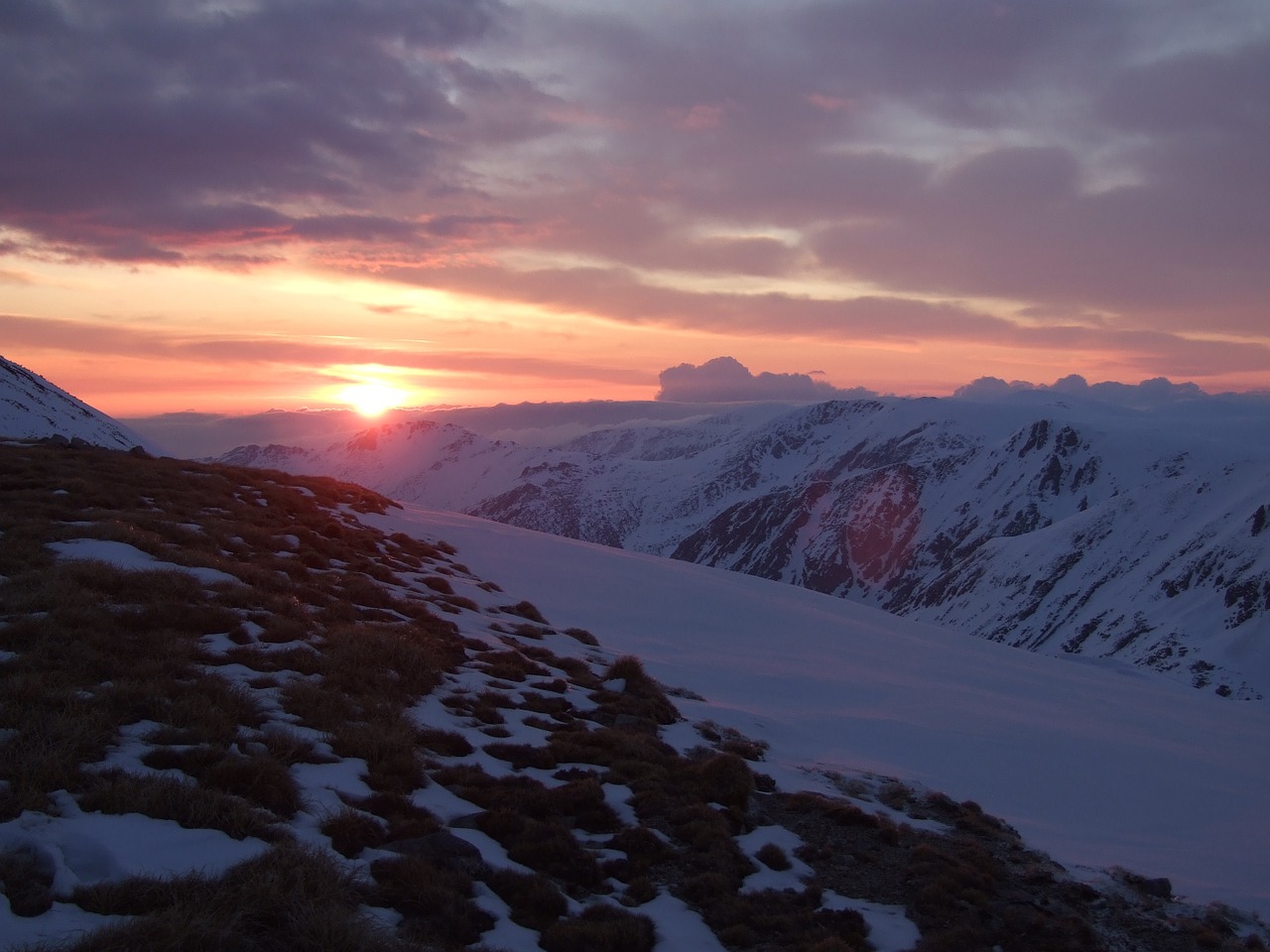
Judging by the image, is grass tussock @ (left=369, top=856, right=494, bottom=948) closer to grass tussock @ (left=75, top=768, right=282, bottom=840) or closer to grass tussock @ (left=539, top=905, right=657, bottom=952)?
grass tussock @ (left=539, top=905, right=657, bottom=952)

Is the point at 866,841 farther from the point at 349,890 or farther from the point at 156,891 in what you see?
the point at 156,891

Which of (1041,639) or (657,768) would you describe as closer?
(657,768)

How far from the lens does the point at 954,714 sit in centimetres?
2070

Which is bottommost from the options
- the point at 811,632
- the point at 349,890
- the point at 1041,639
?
the point at 1041,639

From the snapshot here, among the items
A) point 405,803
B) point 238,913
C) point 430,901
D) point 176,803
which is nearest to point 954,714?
point 405,803

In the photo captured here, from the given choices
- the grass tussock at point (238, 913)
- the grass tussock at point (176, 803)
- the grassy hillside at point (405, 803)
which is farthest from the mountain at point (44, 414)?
the grass tussock at point (238, 913)

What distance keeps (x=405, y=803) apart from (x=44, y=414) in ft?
172

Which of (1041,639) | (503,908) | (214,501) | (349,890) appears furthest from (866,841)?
(1041,639)

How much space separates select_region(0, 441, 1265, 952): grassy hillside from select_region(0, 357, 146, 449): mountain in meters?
35.4

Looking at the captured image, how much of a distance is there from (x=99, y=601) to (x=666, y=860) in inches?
346

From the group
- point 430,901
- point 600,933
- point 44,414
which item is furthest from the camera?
point 44,414

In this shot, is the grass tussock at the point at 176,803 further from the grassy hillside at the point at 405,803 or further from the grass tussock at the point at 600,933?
the grass tussock at the point at 600,933

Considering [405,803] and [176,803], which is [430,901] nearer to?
[405,803]

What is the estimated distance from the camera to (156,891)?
20.8 feet
